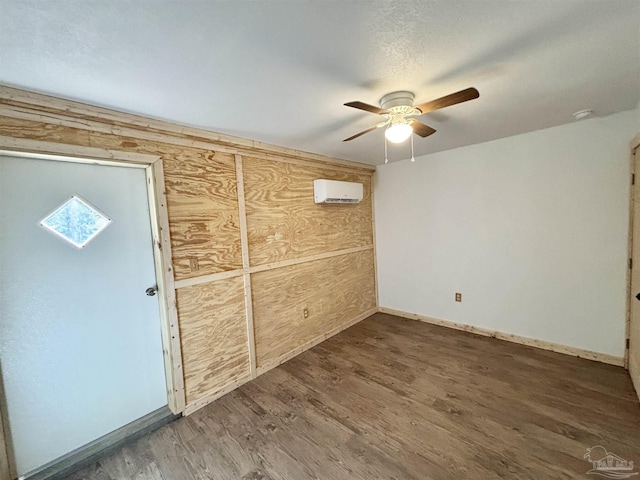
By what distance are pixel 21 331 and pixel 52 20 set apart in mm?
1719

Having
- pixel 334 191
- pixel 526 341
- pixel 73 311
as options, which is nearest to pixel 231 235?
pixel 73 311

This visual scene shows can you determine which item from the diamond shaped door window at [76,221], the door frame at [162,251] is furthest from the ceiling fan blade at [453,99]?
the diamond shaped door window at [76,221]

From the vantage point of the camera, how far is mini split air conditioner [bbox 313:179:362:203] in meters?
3.17

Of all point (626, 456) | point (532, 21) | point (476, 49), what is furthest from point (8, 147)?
point (626, 456)

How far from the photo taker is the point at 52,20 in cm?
95

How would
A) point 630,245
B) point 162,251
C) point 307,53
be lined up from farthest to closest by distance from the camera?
point 630,245
point 162,251
point 307,53

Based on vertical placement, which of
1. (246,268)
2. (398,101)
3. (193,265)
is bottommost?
(246,268)

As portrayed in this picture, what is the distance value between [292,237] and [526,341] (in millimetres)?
2968

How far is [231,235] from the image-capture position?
2418mm

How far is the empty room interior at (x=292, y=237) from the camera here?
117 centimetres

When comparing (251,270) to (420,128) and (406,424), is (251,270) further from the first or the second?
(420,128)

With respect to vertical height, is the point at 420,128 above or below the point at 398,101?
below

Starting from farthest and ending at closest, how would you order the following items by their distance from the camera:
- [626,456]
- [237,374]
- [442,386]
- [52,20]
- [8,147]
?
[237,374], [442,386], [626,456], [8,147], [52,20]

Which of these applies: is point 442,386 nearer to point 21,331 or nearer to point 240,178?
point 240,178
